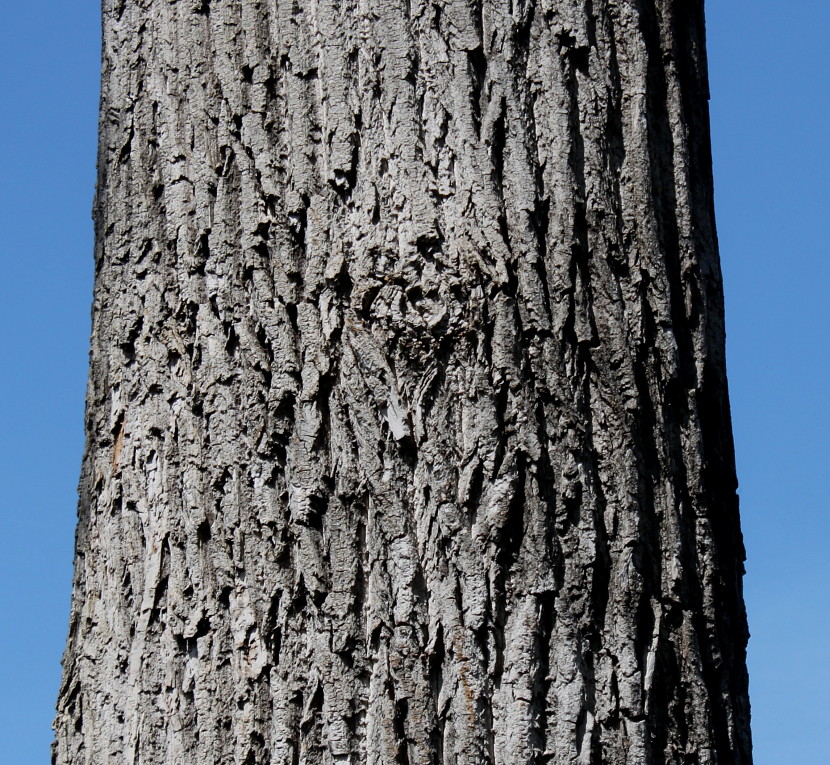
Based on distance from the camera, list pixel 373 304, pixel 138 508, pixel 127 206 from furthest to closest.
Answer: pixel 127 206 < pixel 138 508 < pixel 373 304

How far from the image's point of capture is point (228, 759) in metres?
1.75

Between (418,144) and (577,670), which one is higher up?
(418,144)

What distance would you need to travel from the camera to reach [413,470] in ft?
5.77

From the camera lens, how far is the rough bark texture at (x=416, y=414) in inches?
67.0

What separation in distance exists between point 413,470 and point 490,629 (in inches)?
10.6

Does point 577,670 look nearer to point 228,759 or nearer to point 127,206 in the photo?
point 228,759

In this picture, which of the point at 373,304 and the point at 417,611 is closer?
the point at 417,611

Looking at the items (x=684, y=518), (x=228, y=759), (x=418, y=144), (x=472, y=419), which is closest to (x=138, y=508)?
(x=228, y=759)

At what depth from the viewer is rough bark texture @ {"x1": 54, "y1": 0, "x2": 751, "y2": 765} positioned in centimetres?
170

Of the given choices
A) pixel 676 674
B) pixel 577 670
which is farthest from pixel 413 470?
pixel 676 674

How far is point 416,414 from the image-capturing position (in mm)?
1768

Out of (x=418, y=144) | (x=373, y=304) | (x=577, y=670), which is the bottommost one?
(x=577, y=670)

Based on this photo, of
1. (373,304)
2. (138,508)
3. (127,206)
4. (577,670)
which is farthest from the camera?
(127,206)

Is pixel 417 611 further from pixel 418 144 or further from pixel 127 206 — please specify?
pixel 127 206
